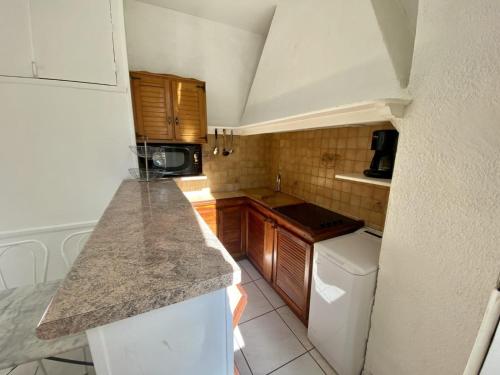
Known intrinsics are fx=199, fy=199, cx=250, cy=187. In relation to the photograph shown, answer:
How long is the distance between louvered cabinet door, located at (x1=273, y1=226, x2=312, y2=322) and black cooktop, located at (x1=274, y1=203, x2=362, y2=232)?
0.14 metres

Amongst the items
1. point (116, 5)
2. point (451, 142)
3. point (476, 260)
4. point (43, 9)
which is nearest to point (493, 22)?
point (451, 142)

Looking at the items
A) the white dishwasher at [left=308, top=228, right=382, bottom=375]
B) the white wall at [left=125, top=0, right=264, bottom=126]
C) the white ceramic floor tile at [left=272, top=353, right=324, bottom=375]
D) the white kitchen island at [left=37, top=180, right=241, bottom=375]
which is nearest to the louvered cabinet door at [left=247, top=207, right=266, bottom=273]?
the white dishwasher at [left=308, top=228, right=382, bottom=375]

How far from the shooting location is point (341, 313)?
1.18 meters

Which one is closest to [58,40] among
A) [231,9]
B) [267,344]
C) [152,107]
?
[152,107]

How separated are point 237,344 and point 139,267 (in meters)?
1.36

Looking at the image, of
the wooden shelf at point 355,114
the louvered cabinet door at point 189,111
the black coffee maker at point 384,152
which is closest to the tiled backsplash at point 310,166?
the black coffee maker at point 384,152

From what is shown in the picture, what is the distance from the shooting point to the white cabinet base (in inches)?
17.1

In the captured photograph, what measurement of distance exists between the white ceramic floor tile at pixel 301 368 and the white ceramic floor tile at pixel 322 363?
0.03 meters

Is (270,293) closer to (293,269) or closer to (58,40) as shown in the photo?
(293,269)

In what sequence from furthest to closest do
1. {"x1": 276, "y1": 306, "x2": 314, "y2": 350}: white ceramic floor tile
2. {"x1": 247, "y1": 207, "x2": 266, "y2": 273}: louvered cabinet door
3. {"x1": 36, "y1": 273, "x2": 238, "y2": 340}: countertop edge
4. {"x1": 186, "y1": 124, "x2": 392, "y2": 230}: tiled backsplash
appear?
{"x1": 247, "y1": 207, "x2": 266, "y2": 273}: louvered cabinet door < {"x1": 186, "y1": 124, "x2": 392, "y2": 230}: tiled backsplash < {"x1": 276, "y1": 306, "x2": 314, "y2": 350}: white ceramic floor tile < {"x1": 36, "y1": 273, "x2": 238, "y2": 340}: countertop edge

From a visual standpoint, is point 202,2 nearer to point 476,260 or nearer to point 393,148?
point 393,148

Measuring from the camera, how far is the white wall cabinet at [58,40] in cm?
124

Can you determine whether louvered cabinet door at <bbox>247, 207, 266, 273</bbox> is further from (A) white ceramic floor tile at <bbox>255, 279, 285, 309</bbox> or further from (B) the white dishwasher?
(B) the white dishwasher

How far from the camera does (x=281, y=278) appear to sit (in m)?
1.80
